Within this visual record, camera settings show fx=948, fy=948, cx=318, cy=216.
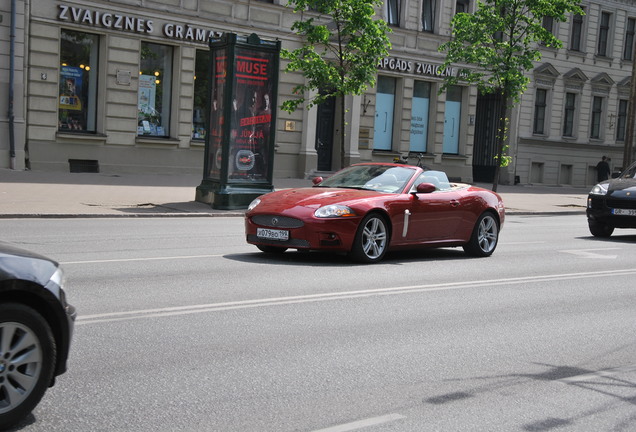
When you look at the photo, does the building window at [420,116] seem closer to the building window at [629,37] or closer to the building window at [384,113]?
the building window at [384,113]

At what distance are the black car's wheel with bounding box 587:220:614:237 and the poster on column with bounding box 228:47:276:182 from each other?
7.06 meters

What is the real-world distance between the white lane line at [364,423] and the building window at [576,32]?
144ft

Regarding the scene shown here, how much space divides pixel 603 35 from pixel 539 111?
6.18m

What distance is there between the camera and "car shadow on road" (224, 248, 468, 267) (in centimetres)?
1193

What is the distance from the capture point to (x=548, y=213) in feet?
92.0

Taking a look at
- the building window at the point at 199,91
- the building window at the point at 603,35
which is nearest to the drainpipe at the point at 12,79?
the building window at the point at 199,91

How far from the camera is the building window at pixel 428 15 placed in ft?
125

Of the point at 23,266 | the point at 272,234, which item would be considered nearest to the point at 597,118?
the point at 272,234

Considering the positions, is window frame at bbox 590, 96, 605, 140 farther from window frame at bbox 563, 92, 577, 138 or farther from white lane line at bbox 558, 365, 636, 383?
white lane line at bbox 558, 365, 636, 383

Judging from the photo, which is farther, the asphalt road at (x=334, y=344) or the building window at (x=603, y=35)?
the building window at (x=603, y=35)

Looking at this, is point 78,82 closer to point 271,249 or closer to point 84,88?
point 84,88

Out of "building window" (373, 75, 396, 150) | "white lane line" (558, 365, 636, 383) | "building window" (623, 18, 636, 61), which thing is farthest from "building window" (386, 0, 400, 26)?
"white lane line" (558, 365, 636, 383)

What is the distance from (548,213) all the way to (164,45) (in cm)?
1298

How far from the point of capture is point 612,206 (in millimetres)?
18156
